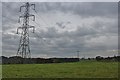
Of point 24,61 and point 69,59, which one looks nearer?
point 24,61

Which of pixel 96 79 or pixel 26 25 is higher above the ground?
pixel 26 25

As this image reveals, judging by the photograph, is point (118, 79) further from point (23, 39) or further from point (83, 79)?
point (23, 39)

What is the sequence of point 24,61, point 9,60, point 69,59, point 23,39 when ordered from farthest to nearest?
point 69,59
point 9,60
point 24,61
point 23,39

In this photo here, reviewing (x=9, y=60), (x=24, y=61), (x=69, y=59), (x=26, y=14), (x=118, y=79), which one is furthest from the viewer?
(x=69, y=59)

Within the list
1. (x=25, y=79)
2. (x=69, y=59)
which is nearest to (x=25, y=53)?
(x=25, y=79)

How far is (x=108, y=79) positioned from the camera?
68.8ft

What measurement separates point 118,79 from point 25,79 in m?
6.67

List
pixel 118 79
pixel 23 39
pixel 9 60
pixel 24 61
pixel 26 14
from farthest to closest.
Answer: pixel 9 60
pixel 24 61
pixel 26 14
pixel 23 39
pixel 118 79

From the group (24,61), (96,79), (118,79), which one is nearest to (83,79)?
(96,79)

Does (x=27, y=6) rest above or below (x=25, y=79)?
above

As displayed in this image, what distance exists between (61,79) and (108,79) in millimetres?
3411

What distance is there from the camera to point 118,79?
67.7ft

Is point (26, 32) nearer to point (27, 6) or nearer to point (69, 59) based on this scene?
point (27, 6)

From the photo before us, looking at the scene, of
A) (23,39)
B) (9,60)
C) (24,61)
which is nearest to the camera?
(23,39)
